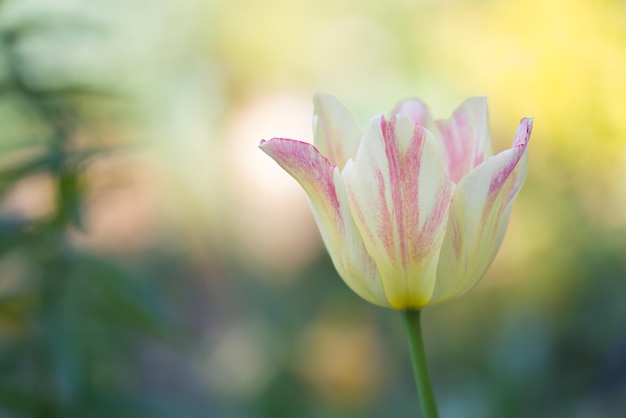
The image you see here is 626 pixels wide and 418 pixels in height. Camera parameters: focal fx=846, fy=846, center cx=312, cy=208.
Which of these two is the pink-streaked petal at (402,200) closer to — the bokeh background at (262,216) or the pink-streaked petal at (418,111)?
the pink-streaked petal at (418,111)

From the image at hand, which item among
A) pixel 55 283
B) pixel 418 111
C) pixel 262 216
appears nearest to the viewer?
pixel 418 111

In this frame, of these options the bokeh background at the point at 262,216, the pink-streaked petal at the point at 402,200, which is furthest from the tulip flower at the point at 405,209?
the bokeh background at the point at 262,216

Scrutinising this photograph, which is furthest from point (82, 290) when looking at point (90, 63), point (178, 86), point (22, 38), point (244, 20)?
point (244, 20)

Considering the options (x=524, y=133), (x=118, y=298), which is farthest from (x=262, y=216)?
(x=524, y=133)

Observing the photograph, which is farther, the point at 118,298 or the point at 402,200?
the point at 118,298

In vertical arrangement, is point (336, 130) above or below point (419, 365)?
above

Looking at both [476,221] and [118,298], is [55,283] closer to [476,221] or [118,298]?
[118,298]

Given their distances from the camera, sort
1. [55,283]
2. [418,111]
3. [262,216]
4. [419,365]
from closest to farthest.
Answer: [419,365], [418,111], [55,283], [262,216]

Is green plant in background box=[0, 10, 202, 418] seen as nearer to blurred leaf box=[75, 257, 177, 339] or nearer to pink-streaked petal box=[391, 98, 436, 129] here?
blurred leaf box=[75, 257, 177, 339]
